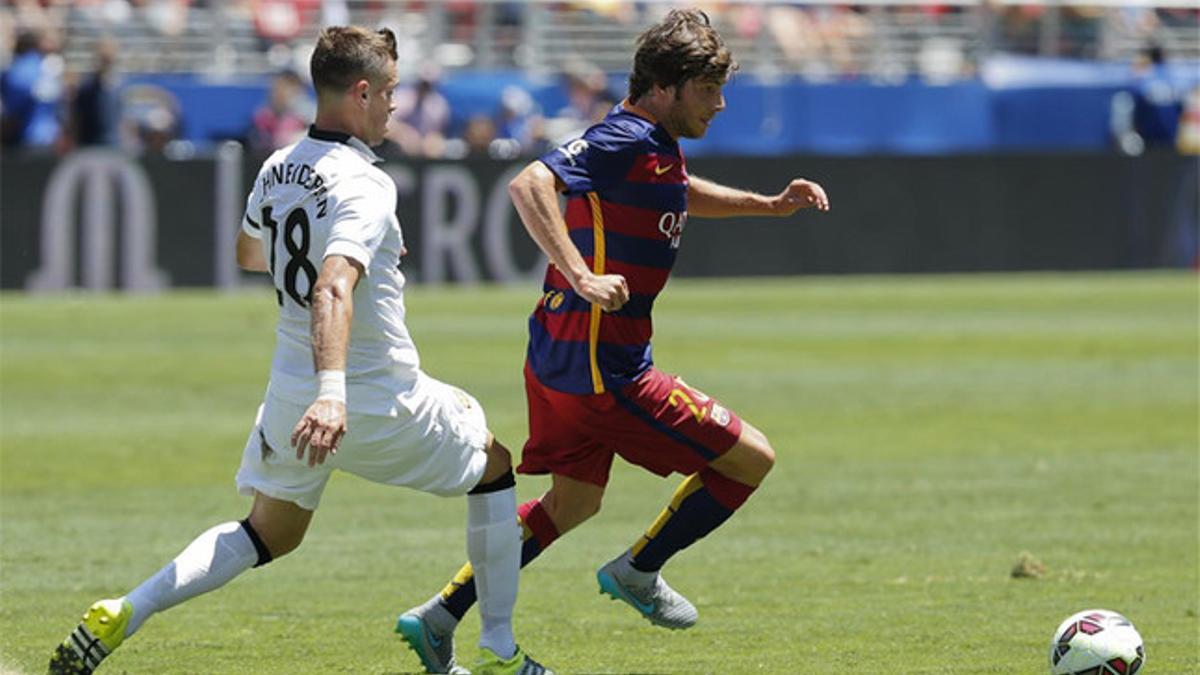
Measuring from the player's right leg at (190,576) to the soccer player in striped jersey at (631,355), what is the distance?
2.64 ft

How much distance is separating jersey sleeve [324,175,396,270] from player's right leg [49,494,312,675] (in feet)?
2.92

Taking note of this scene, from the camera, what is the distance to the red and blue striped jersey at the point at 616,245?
797 centimetres

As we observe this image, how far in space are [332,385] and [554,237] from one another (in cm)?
117

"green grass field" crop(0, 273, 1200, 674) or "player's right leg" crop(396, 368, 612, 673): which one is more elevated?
"player's right leg" crop(396, 368, 612, 673)

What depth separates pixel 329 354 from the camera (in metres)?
6.64

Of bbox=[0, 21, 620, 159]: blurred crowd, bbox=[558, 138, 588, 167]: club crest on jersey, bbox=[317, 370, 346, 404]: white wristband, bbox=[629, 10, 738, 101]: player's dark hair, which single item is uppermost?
bbox=[629, 10, 738, 101]: player's dark hair

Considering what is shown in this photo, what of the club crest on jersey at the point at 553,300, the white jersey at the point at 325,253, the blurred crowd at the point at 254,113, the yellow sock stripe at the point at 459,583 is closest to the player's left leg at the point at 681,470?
the club crest on jersey at the point at 553,300

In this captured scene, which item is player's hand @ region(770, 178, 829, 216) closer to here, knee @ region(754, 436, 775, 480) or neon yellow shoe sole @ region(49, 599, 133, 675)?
knee @ region(754, 436, 775, 480)

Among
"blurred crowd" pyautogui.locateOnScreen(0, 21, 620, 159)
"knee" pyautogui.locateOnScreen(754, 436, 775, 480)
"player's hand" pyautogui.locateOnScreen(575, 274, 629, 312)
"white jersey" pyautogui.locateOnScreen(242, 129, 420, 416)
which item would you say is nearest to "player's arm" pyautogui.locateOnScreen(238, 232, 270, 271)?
"white jersey" pyautogui.locateOnScreen(242, 129, 420, 416)

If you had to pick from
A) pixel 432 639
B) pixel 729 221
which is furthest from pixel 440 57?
→ pixel 432 639

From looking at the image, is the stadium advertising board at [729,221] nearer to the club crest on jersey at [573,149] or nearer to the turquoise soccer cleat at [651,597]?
the turquoise soccer cleat at [651,597]

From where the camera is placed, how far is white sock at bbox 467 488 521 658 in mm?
7570

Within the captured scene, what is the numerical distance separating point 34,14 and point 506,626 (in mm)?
22369

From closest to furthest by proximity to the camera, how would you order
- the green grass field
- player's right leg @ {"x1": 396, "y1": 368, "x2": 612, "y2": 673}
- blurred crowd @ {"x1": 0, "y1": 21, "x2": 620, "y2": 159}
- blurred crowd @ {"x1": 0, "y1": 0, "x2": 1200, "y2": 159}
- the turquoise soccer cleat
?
player's right leg @ {"x1": 396, "y1": 368, "x2": 612, "y2": 673}, the turquoise soccer cleat, the green grass field, blurred crowd @ {"x1": 0, "y1": 21, "x2": 620, "y2": 159}, blurred crowd @ {"x1": 0, "y1": 0, "x2": 1200, "y2": 159}
